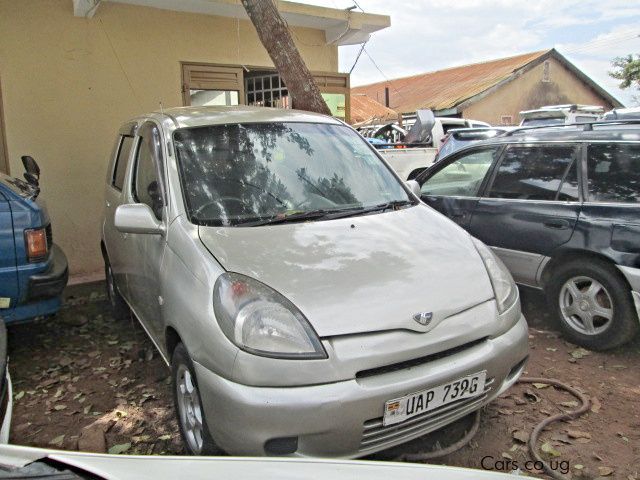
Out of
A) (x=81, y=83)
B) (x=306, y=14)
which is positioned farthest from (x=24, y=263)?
(x=306, y=14)

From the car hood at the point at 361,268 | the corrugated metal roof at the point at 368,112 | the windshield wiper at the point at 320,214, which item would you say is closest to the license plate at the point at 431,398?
the car hood at the point at 361,268

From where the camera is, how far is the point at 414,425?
2252 mm

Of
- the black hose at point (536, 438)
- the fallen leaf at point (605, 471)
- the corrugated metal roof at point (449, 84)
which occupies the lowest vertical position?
the fallen leaf at point (605, 471)

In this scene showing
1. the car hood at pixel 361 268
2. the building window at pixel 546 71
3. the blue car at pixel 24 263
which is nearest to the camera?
the car hood at pixel 361 268

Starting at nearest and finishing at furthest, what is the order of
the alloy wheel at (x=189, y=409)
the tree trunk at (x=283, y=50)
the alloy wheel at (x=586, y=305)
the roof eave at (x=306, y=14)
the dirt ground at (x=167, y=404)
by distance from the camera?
the alloy wheel at (x=189, y=409) < the dirt ground at (x=167, y=404) < the alloy wheel at (x=586, y=305) < the tree trunk at (x=283, y=50) < the roof eave at (x=306, y=14)

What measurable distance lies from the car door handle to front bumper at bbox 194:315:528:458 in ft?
6.84

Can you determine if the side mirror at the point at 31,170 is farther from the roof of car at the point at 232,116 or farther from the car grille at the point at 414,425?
the car grille at the point at 414,425

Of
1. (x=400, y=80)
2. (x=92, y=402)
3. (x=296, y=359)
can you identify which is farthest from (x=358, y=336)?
(x=400, y=80)

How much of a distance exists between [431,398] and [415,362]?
0.17m

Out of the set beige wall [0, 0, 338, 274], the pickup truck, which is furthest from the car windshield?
beige wall [0, 0, 338, 274]

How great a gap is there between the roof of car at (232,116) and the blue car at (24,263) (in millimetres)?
1138

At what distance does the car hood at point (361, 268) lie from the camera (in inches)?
88.3

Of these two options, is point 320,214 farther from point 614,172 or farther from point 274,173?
point 614,172

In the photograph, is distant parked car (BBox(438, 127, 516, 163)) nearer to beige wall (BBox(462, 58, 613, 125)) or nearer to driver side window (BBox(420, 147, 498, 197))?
driver side window (BBox(420, 147, 498, 197))
